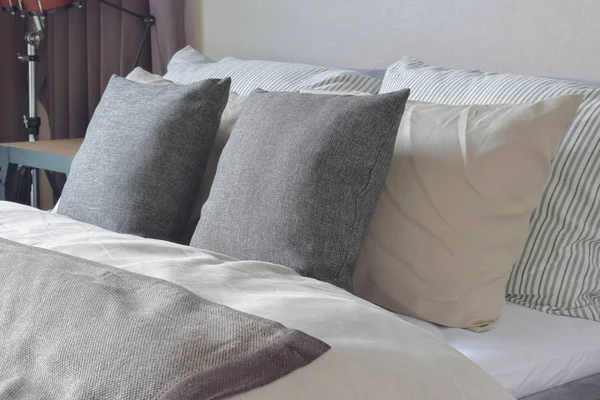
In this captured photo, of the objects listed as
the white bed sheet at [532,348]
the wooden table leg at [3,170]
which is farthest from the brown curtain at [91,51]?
the white bed sheet at [532,348]

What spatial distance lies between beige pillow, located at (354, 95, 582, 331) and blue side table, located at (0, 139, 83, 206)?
1303 millimetres

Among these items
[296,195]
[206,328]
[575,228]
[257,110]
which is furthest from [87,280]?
[575,228]

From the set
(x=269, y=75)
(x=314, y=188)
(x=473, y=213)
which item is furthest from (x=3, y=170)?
(x=473, y=213)

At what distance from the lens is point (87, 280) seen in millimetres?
1060

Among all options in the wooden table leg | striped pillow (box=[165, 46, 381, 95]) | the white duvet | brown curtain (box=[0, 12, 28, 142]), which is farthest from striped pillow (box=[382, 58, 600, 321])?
brown curtain (box=[0, 12, 28, 142])

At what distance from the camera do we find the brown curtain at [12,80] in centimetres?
320

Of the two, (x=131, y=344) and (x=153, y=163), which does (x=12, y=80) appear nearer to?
(x=153, y=163)

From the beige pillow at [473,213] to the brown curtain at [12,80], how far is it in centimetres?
233

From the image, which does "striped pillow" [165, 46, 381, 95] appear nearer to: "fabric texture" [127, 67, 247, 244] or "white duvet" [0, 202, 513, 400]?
"fabric texture" [127, 67, 247, 244]

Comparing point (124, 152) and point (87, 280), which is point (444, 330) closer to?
point (87, 280)

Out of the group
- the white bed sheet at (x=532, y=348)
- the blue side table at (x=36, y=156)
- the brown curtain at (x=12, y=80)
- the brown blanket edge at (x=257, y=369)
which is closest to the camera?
the brown blanket edge at (x=257, y=369)

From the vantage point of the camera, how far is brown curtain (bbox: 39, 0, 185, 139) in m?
2.78

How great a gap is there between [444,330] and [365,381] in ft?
1.44

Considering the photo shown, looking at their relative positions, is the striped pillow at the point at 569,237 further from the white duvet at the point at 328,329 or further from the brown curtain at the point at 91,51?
the brown curtain at the point at 91,51
